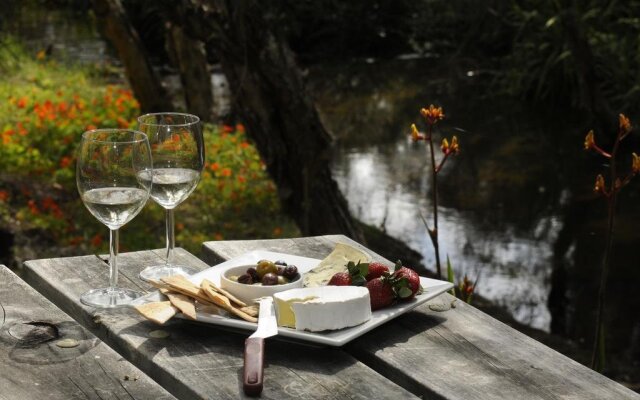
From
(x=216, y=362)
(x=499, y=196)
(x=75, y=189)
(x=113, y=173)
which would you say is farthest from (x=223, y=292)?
(x=499, y=196)

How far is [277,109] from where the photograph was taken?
521 cm

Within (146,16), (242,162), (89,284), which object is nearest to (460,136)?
(242,162)

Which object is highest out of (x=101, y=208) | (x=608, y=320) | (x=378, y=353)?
(x=101, y=208)

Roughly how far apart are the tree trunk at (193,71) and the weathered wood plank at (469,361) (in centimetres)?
652

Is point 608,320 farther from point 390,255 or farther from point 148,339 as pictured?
point 148,339

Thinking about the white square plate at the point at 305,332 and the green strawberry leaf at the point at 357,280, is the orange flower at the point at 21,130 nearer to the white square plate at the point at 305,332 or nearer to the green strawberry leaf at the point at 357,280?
the white square plate at the point at 305,332

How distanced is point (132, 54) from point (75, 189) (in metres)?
1.46

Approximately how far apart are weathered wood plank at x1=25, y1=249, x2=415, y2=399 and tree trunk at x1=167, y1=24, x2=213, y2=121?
253 inches

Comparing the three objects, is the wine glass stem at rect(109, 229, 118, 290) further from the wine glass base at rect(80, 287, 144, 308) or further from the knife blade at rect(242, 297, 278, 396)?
the knife blade at rect(242, 297, 278, 396)

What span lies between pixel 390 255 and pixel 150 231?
4.98 ft

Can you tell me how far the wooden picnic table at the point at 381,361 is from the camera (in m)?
1.71

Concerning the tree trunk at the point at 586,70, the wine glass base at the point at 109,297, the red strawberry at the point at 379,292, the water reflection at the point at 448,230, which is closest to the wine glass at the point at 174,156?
the wine glass base at the point at 109,297

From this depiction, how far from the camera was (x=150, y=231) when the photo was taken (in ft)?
20.9

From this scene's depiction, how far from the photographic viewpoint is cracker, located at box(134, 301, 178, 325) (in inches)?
73.0
